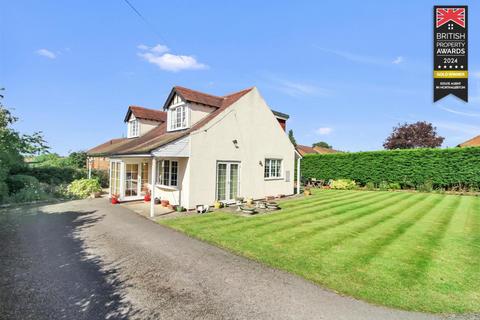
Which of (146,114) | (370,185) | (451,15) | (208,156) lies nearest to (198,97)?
(208,156)

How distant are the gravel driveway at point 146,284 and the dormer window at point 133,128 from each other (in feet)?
43.0

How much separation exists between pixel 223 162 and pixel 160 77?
22.5 ft

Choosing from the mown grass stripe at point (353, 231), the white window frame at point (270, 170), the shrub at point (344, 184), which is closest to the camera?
the mown grass stripe at point (353, 231)

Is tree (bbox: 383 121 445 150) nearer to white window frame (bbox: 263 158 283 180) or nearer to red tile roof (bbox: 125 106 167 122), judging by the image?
white window frame (bbox: 263 158 283 180)

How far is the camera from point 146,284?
544cm

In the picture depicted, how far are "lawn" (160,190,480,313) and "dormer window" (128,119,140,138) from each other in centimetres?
1240

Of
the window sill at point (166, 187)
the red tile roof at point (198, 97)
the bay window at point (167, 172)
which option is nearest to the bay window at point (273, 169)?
the red tile roof at point (198, 97)

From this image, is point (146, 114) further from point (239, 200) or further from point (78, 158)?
point (78, 158)

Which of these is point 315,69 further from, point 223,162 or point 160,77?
point 160,77

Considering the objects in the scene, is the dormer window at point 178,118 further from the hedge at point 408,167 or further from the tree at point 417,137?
the tree at point 417,137

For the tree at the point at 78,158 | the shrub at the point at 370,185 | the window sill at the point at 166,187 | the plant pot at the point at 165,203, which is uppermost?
the tree at the point at 78,158

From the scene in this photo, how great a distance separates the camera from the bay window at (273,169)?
18266 millimetres

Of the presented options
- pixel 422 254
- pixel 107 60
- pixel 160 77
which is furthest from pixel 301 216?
pixel 107 60

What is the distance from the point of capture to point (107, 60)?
1372 centimetres
